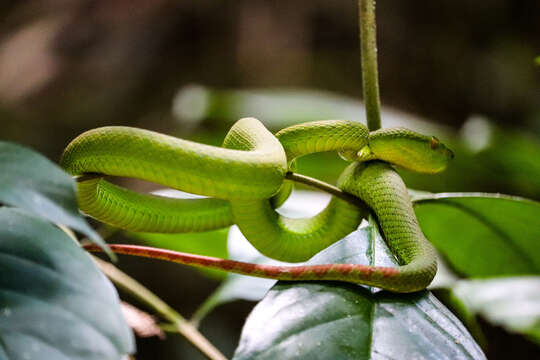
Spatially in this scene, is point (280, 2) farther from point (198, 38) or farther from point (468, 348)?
point (468, 348)

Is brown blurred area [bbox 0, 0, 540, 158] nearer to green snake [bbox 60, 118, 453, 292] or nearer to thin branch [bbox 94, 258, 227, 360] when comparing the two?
thin branch [bbox 94, 258, 227, 360]

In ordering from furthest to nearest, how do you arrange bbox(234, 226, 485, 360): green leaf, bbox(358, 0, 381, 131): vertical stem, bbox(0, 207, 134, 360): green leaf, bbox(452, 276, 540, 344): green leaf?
bbox(452, 276, 540, 344): green leaf
bbox(358, 0, 381, 131): vertical stem
bbox(234, 226, 485, 360): green leaf
bbox(0, 207, 134, 360): green leaf

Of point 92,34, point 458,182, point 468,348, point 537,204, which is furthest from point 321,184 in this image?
point 92,34

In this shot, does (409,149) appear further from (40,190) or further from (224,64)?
(224,64)

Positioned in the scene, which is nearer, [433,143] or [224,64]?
[433,143]

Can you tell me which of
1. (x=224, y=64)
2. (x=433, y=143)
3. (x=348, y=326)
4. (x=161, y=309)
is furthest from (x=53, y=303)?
(x=224, y=64)

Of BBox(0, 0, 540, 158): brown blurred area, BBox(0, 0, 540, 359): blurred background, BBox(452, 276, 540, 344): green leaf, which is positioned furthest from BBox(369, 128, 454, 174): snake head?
BBox(0, 0, 540, 158): brown blurred area

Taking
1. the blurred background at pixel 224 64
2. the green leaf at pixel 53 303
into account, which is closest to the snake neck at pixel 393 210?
the green leaf at pixel 53 303
